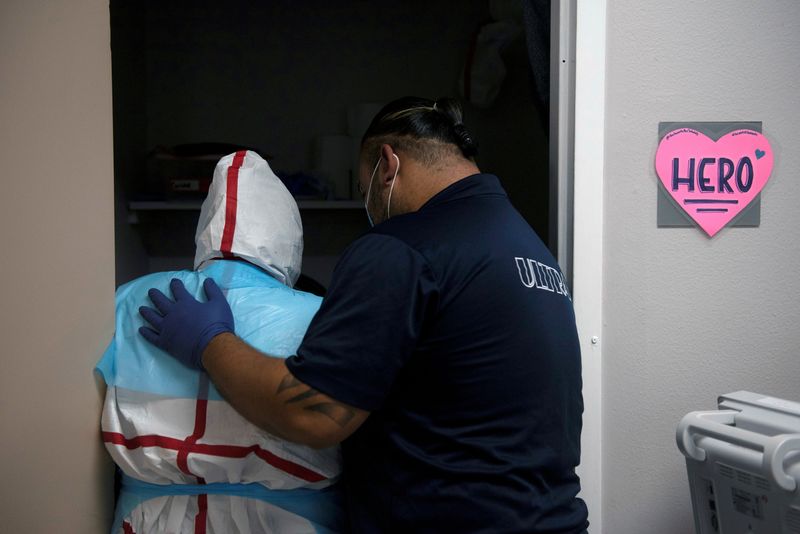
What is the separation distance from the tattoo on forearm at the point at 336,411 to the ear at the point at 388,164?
0.46 metres

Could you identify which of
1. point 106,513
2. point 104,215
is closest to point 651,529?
point 106,513

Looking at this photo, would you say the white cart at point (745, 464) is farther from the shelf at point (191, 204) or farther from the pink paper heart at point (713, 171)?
the shelf at point (191, 204)

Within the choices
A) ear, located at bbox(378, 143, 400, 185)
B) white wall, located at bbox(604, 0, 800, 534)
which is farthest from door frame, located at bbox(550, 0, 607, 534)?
ear, located at bbox(378, 143, 400, 185)

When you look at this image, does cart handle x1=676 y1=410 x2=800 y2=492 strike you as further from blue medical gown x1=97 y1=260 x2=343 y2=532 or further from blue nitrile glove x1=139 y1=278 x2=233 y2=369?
blue nitrile glove x1=139 y1=278 x2=233 y2=369

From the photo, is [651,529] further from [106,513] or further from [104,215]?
[104,215]

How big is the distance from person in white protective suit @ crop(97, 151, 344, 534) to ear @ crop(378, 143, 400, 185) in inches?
9.7

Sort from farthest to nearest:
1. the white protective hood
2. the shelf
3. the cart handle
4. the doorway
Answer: the doorway
the shelf
the white protective hood
the cart handle

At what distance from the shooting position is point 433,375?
1.01 m

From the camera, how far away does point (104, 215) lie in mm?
1107

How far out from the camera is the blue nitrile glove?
1039 mm

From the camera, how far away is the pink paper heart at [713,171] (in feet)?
4.09

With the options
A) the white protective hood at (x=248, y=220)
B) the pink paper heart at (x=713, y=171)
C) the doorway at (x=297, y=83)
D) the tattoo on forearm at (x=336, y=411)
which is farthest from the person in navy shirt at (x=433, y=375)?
the doorway at (x=297, y=83)

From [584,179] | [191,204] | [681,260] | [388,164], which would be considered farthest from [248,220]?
[191,204]

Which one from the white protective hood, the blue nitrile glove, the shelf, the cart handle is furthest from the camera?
the shelf
